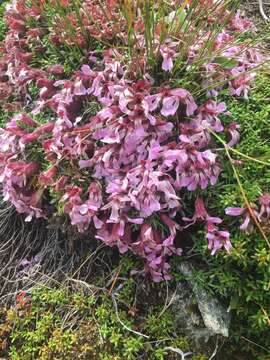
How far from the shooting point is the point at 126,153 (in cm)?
217

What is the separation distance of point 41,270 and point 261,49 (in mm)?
1670

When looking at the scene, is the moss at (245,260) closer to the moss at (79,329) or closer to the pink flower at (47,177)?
the moss at (79,329)

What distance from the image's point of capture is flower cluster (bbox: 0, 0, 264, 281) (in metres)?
Result: 2.09

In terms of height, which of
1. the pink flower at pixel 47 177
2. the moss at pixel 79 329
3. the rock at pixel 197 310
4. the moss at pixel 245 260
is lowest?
the moss at pixel 79 329

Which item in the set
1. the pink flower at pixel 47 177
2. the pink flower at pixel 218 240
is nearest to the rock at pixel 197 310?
the pink flower at pixel 218 240

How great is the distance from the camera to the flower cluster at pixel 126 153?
209 centimetres

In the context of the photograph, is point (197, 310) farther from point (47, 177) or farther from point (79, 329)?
point (47, 177)

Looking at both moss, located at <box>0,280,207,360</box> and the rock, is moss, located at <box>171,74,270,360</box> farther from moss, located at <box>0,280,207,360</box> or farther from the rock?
moss, located at <box>0,280,207,360</box>

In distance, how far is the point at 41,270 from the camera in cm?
253

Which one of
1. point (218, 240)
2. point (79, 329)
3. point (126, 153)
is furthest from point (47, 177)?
point (218, 240)

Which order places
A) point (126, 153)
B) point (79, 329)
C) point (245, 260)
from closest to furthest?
point (245, 260) < point (126, 153) < point (79, 329)

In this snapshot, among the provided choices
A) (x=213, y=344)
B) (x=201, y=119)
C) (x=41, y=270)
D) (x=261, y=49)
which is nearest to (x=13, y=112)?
(x=41, y=270)

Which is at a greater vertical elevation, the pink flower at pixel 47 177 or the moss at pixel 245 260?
the pink flower at pixel 47 177

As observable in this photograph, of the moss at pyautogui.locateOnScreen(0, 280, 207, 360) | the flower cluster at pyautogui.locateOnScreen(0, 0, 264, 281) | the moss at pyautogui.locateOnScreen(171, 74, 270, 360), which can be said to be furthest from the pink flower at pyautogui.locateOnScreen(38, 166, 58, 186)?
the moss at pyautogui.locateOnScreen(171, 74, 270, 360)
